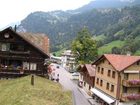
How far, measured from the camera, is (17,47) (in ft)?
187

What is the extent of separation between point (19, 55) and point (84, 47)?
48346 millimetres

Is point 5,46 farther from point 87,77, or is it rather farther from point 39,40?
point 87,77

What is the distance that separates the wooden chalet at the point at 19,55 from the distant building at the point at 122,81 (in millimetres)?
14287

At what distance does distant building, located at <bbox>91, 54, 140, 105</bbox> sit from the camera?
205ft

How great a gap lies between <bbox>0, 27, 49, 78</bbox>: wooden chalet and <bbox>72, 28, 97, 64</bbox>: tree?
149 feet

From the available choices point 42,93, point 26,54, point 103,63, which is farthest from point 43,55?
point 42,93

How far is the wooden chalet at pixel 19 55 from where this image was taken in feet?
183

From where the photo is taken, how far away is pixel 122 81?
2457 inches

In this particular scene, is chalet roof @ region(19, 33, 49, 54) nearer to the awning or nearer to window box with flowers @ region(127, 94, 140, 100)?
the awning

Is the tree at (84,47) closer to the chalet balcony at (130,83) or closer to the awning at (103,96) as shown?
the awning at (103,96)

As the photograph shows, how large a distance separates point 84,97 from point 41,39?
21453mm

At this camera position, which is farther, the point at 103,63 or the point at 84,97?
the point at 84,97

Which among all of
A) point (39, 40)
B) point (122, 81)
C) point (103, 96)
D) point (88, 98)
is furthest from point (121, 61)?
point (39, 40)

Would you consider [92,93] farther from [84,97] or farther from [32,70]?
[32,70]
